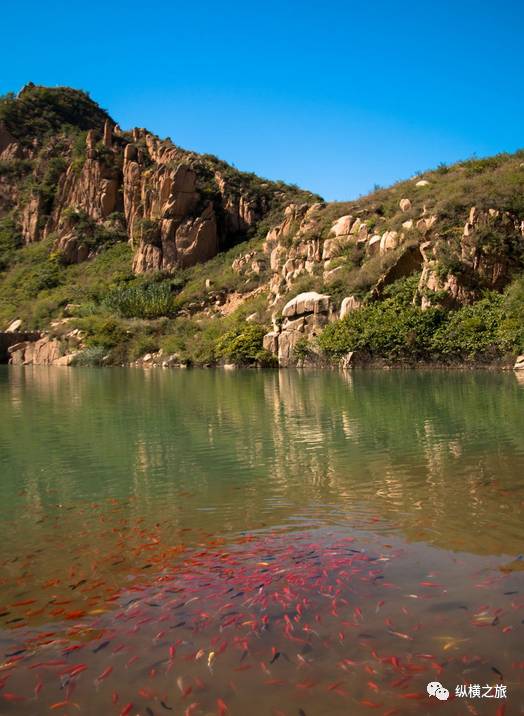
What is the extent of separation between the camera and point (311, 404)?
2164cm

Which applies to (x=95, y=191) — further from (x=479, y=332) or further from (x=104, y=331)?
(x=479, y=332)

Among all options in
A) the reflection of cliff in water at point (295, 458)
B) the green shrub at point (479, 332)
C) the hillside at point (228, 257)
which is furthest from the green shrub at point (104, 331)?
the reflection of cliff in water at point (295, 458)

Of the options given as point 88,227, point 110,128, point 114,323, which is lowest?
point 114,323

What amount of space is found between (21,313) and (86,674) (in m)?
79.3

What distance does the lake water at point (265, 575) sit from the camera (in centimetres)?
414

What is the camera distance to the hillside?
139 ft

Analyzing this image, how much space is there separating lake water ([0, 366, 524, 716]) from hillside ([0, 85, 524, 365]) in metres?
29.2

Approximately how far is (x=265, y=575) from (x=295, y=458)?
6292mm

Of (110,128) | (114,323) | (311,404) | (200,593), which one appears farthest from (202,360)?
(110,128)

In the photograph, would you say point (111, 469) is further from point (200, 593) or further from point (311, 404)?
point (311, 404)

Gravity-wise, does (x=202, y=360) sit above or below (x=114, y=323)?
below

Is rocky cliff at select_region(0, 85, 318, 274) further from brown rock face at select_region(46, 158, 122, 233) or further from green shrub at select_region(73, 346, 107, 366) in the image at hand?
green shrub at select_region(73, 346, 107, 366)

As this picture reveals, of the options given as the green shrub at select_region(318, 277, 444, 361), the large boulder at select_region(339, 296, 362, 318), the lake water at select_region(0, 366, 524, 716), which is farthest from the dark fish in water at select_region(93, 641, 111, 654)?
the large boulder at select_region(339, 296, 362, 318)

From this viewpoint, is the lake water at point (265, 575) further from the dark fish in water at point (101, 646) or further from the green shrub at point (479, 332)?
the green shrub at point (479, 332)
